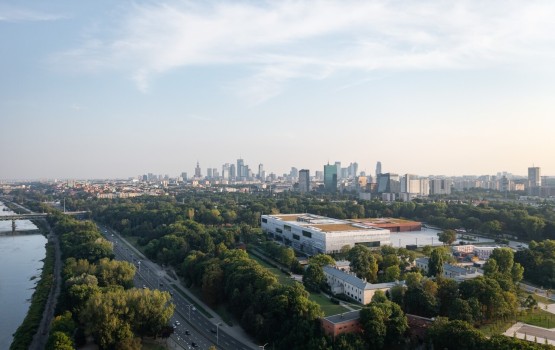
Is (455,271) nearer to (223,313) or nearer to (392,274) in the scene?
(392,274)

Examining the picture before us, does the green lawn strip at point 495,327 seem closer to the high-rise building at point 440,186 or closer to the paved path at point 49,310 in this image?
the paved path at point 49,310

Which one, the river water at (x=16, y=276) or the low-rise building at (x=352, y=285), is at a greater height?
the low-rise building at (x=352, y=285)

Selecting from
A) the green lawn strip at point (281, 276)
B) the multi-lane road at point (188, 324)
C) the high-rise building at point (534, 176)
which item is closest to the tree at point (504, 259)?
the green lawn strip at point (281, 276)

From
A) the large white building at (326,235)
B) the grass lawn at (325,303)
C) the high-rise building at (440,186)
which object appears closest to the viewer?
the grass lawn at (325,303)

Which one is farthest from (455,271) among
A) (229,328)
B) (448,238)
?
(229,328)

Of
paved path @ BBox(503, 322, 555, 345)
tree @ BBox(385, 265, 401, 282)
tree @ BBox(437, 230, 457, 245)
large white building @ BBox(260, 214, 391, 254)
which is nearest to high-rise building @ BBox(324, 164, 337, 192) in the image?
large white building @ BBox(260, 214, 391, 254)

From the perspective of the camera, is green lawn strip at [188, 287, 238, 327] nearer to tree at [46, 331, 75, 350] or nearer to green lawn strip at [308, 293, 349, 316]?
green lawn strip at [308, 293, 349, 316]

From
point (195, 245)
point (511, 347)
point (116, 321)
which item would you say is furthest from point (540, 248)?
point (116, 321)
